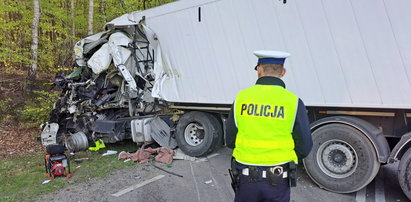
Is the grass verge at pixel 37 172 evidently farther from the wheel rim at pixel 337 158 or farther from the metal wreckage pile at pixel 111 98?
the wheel rim at pixel 337 158

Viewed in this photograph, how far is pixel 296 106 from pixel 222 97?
131 inches

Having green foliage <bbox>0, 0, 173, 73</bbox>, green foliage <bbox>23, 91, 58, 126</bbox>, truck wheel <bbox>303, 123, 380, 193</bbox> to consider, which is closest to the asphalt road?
truck wheel <bbox>303, 123, 380, 193</bbox>

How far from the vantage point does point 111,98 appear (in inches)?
264

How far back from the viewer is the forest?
27.8 ft

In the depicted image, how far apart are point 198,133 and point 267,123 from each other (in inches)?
160

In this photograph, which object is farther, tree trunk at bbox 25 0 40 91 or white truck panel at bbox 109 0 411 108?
tree trunk at bbox 25 0 40 91

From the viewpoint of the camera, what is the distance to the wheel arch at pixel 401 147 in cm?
375

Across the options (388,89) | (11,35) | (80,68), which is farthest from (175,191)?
(11,35)

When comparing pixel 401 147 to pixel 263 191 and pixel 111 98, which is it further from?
pixel 111 98

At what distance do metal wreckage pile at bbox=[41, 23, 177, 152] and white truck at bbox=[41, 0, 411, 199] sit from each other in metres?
0.02

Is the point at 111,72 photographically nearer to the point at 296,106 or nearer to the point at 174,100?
the point at 174,100

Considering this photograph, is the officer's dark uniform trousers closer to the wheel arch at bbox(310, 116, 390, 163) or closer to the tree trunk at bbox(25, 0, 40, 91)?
the wheel arch at bbox(310, 116, 390, 163)

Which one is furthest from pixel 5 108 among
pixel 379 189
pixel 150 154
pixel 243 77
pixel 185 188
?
pixel 379 189

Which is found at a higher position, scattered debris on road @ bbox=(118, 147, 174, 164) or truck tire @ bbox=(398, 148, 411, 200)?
scattered debris on road @ bbox=(118, 147, 174, 164)
